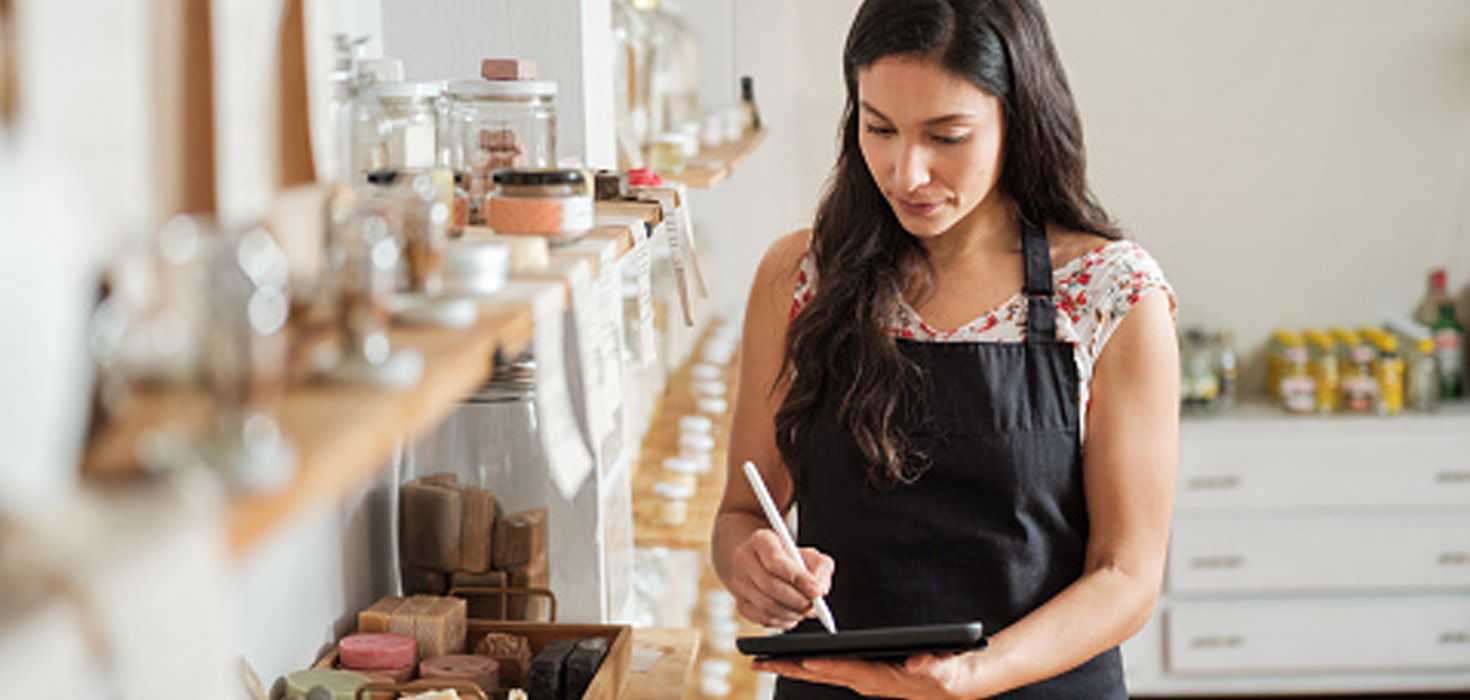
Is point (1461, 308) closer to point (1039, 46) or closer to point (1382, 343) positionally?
point (1382, 343)

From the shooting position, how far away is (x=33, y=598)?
55 centimetres

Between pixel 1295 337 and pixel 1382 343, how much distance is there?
217 mm

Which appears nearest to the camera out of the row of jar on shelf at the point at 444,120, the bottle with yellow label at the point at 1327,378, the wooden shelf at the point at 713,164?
the row of jar on shelf at the point at 444,120

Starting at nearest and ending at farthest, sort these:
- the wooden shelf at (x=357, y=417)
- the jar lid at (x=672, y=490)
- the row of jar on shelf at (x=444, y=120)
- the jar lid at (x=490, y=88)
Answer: the wooden shelf at (x=357, y=417)
the row of jar on shelf at (x=444, y=120)
the jar lid at (x=490, y=88)
the jar lid at (x=672, y=490)

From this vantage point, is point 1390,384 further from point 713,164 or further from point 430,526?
point 430,526

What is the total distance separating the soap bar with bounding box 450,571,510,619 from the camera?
6.50 ft

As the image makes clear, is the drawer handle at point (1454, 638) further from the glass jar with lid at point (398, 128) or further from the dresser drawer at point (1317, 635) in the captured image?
the glass jar with lid at point (398, 128)

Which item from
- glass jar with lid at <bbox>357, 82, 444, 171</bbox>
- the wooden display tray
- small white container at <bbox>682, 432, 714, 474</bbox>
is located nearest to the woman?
the wooden display tray

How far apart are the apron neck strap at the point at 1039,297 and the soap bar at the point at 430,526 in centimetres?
71

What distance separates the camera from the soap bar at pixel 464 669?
176 cm

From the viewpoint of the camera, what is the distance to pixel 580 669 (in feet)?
5.86

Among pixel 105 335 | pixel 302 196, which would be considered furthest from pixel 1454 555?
pixel 105 335

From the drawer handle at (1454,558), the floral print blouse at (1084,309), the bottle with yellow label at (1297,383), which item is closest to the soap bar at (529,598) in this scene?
the floral print blouse at (1084,309)

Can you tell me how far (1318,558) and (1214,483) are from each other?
32 cm
